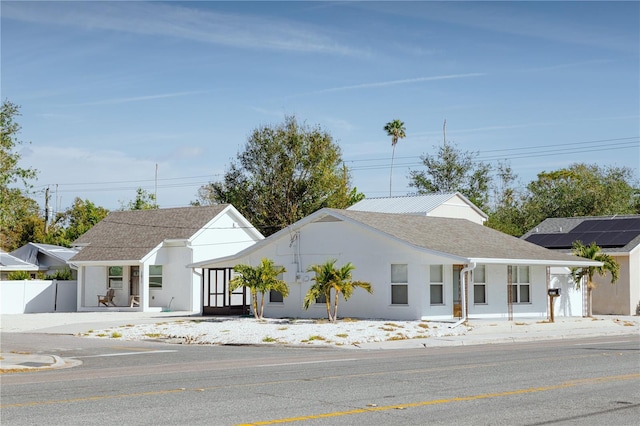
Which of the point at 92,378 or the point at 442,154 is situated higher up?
the point at 442,154

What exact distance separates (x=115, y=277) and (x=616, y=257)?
27296 millimetres

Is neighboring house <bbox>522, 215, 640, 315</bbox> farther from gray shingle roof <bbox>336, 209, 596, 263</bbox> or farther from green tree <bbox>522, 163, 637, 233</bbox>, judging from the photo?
green tree <bbox>522, 163, 637, 233</bbox>

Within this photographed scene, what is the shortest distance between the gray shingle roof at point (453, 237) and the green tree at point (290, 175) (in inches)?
935

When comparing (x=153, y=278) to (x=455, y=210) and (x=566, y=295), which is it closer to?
(x=455, y=210)

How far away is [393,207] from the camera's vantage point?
54750 mm

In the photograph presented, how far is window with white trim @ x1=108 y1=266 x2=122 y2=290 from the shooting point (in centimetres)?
4881

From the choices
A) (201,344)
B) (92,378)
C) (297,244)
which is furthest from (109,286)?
(92,378)


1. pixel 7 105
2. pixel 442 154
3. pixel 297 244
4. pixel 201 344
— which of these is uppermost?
pixel 442 154

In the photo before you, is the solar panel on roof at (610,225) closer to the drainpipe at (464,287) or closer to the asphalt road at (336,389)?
the drainpipe at (464,287)

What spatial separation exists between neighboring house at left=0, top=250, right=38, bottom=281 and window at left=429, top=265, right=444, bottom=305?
2875 cm

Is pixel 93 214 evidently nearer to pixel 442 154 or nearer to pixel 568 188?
pixel 442 154

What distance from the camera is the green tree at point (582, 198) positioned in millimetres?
77981

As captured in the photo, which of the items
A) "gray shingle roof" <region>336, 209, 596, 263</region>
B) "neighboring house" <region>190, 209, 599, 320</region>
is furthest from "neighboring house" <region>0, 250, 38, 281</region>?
"gray shingle roof" <region>336, 209, 596, 263</region>

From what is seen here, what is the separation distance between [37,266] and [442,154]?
40.1m
